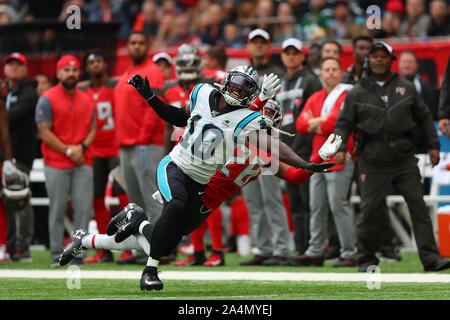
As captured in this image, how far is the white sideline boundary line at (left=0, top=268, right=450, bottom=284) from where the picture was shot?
9.15 metres

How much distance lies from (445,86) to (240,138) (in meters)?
3.46

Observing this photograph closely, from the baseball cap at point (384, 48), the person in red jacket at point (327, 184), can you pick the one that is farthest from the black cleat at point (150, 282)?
the baseball cap at point (384, 48)

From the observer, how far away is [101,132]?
1270 centimetres

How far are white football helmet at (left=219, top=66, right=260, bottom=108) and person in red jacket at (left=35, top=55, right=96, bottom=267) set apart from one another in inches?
155

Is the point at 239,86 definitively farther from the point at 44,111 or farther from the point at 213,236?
the point at 44,111

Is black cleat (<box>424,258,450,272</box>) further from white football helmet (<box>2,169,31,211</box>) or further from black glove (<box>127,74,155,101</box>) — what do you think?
white football helmet (<box>2,169,31,211</box>)

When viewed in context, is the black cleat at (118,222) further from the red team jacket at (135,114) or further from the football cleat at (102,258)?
the football cleat at (102,258)

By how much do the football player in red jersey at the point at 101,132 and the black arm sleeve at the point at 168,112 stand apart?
168 inches

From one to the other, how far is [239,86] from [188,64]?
3.57m

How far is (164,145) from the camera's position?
1152cm

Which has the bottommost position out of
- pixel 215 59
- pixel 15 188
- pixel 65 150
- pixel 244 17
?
pixel 15 188

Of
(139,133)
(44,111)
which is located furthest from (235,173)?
(44,111)

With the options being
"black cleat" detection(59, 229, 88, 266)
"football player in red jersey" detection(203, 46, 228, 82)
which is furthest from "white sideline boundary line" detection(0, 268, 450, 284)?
"football player in red jersey" detection(203, 46, 228, 82)
